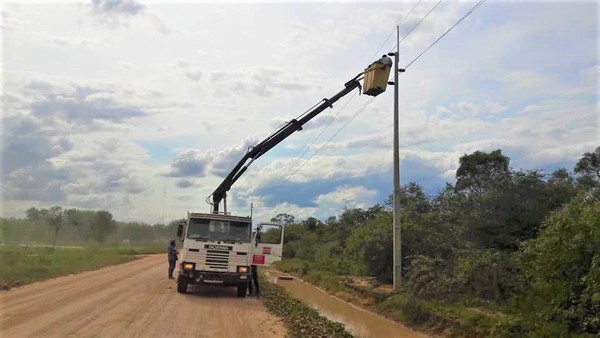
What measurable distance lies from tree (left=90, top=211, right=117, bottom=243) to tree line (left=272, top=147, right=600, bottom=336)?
54.9 metres

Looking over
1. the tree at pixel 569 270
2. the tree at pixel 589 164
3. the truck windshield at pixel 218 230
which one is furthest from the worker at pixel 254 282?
the tree at pixel 589 164

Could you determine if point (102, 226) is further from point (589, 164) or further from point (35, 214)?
point (589, 164)

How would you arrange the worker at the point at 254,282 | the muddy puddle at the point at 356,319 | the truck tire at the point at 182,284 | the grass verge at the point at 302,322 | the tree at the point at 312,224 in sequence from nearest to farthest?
the grass verge at the point at 302,322
the muddy puddle at the point at 356,319
the truck tire at the point at 182,284
the worker at the point at 254,282
the tree at the point at 312,224

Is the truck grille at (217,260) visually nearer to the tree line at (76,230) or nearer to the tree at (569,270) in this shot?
the tree at (569,270)

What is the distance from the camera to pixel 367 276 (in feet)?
82.3

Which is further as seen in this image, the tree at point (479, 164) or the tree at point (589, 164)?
the tree at point (479, 164)

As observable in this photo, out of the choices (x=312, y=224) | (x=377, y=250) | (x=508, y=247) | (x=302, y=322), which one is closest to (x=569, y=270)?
(x=302, y=322)

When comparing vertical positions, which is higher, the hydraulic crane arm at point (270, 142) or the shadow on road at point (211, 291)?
the hydraulic crane arm at point (270, 142)

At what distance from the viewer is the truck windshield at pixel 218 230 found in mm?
18188

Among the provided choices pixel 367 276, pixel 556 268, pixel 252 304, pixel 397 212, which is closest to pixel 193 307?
pixel 252 304

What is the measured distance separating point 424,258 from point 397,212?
1.91 meters

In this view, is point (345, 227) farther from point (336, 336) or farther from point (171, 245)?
point (336, 336)

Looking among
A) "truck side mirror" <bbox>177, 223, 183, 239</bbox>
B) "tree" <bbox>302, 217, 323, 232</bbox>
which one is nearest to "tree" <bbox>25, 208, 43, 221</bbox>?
"tree" <bbox>302, 217, 323, 232</bbox>

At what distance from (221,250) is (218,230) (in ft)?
2.72
